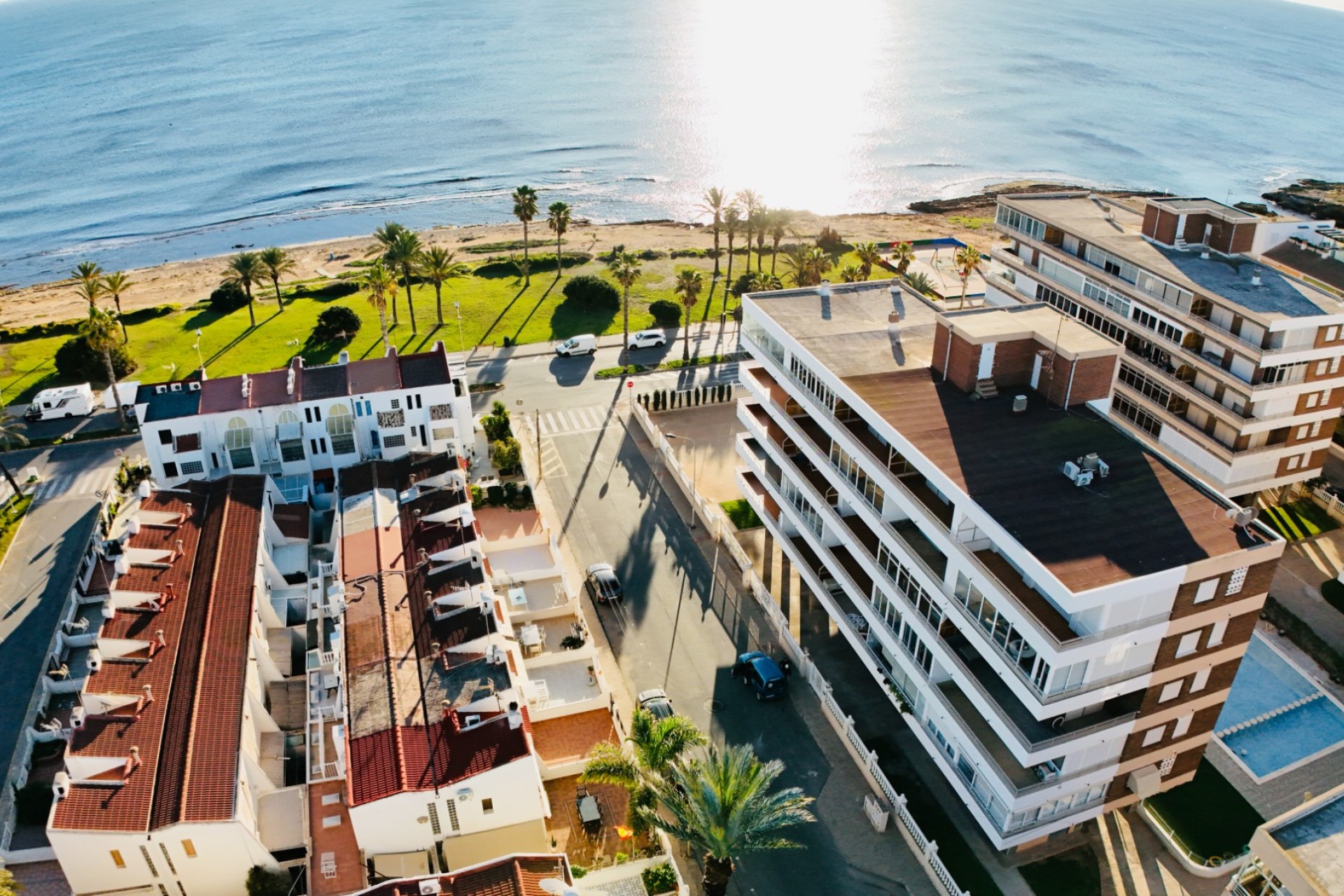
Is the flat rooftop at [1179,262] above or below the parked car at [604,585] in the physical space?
above

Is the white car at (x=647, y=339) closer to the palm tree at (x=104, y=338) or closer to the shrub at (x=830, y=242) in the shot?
the shrub at (x=830, y=242)

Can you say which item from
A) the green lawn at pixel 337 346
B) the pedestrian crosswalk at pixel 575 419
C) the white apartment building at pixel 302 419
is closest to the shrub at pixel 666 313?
the green lawn at pixel 337 346

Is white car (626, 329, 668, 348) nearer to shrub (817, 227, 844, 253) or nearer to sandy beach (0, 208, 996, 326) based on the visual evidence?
sandy beach (0, 208, 996, 326)

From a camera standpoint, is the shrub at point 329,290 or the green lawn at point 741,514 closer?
the green lawn at point 741,514

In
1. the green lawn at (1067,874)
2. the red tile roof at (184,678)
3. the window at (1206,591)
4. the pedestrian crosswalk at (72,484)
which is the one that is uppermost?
the window at (1206,591)

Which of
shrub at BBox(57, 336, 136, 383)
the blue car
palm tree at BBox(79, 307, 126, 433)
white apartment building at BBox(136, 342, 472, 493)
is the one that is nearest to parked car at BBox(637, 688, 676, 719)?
the blue car

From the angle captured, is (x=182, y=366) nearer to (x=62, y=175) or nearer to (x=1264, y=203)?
(x=62, y=175)
